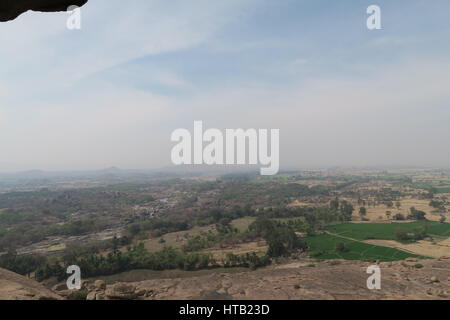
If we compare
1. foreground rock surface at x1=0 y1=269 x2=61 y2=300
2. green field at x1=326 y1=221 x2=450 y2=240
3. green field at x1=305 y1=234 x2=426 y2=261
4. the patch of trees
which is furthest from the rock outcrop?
the patch of trees

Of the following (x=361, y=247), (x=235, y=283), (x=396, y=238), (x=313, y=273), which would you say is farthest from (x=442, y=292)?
(x=396, y=238)

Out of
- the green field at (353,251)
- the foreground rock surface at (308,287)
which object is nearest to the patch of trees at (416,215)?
the green field at (353,251)

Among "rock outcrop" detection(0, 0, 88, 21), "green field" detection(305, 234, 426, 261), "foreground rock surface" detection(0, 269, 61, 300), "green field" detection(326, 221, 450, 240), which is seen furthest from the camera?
"green field" detection(326, 221, 450, 240)

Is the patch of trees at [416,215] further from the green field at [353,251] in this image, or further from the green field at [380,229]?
the green field at [353,251]

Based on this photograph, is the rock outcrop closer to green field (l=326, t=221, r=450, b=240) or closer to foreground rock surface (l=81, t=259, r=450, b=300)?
foreground rock surface (l=81, t=259, r=450, b=300)

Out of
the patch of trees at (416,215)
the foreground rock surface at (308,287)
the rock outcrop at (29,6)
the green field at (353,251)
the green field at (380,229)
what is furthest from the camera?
the patch of trees at (416,215)
